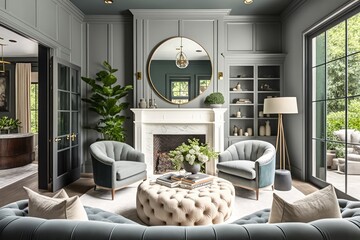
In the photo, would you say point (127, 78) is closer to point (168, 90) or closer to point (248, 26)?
point (168, 90)

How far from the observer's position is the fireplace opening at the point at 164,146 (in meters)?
4.76

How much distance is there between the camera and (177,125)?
469 cm

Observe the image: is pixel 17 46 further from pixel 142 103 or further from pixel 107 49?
pixel 142 103

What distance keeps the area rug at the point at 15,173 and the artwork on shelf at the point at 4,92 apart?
7.04 ft

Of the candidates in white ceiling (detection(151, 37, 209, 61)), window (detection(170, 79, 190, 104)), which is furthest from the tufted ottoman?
white ceiling (detection(151, 37, 209, 61))

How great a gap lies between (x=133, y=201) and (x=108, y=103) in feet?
6.61

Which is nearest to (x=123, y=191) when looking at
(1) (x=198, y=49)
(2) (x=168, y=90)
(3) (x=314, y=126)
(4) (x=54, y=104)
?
(4) (x=54, y=104)

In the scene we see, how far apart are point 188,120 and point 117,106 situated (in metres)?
1.41

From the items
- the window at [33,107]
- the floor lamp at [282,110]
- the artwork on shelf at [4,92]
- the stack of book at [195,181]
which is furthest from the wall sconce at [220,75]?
the artwork on shelf at [4,92]

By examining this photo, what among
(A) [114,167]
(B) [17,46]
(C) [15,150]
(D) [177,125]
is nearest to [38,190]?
(A) [114,167]

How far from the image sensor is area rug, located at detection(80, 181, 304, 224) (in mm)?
2920

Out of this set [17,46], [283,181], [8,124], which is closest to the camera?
[283,181]

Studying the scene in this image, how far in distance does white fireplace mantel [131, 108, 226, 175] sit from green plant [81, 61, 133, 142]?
0.32 m

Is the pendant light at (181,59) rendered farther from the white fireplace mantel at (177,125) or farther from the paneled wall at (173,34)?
the white fireplace mantel at (177,125)
